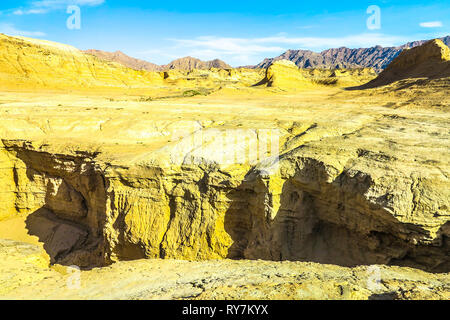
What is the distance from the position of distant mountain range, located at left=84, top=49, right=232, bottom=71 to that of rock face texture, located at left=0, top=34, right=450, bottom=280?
6436 inches

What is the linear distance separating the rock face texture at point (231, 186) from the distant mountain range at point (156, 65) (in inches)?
6436

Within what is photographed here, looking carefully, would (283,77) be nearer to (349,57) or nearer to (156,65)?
(349,57)

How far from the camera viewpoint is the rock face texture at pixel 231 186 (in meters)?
6.72

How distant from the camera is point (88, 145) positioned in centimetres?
1196

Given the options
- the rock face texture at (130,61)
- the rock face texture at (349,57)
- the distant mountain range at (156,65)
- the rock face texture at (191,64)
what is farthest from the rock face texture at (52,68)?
the rock face texture at (130,61)

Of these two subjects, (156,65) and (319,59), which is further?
(156,65)

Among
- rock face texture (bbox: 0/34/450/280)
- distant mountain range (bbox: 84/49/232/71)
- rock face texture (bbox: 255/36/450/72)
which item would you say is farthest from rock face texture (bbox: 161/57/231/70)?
rock face texture (bbox: 0/34/450/280)

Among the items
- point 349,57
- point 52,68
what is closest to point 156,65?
point 349,57

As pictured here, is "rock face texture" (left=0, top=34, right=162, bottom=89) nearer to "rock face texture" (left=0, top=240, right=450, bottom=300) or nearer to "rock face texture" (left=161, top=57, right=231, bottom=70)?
"rock face texture" (left=0, top=240, right=450, bottom=300)

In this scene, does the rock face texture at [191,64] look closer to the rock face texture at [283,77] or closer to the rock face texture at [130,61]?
the rock face texture at [130,61]

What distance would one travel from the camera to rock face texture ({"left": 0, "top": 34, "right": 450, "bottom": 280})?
672 centimetres

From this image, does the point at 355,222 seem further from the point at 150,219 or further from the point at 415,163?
the point at 150,219

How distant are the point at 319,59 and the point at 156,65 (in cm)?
10500

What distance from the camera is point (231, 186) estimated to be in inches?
344
